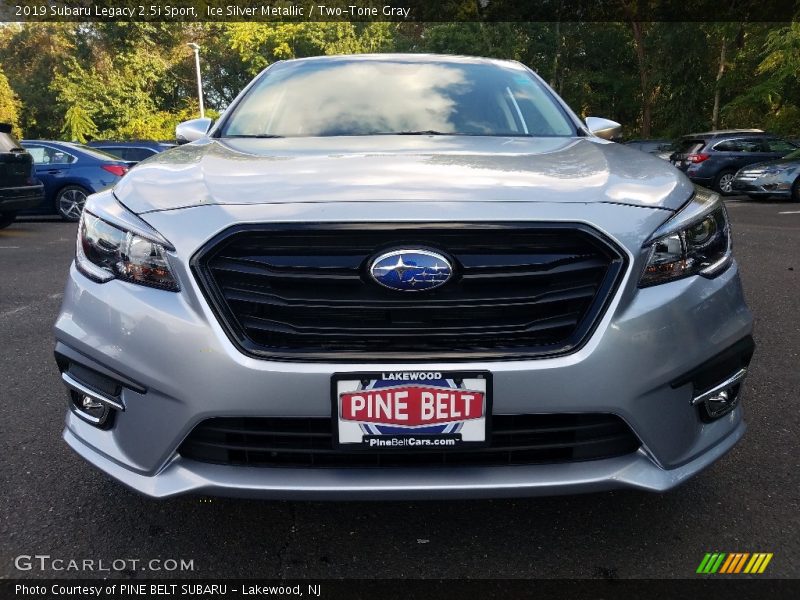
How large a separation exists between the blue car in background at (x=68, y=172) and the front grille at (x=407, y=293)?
987 centimetres

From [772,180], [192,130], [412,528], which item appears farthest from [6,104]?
[412,528]

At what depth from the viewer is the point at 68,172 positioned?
10.7m

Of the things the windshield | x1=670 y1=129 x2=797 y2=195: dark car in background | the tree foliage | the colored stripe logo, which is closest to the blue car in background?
the windshield

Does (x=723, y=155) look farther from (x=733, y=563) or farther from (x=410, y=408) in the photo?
(x=410, y=408)

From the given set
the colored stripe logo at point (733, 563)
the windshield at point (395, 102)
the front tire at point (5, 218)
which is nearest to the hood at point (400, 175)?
the windshield at point (395, 102)

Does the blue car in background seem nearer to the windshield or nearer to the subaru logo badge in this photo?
the windshield

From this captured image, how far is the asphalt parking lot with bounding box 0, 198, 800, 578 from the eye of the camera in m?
1.92

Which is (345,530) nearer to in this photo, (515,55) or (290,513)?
(290,513)

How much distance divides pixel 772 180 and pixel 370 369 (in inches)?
541

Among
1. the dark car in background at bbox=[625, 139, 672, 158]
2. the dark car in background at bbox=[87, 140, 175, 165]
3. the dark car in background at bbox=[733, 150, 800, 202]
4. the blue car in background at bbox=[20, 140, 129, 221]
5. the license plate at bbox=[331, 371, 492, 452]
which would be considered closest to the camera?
the license plate at bbox=[331, 371, 492, 452]

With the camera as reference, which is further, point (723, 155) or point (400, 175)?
point (723, 155)

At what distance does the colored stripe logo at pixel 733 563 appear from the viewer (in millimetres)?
1896

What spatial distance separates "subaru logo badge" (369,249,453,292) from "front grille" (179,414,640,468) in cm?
36

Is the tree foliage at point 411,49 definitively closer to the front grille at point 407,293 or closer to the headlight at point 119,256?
the front grille at point 407,293
